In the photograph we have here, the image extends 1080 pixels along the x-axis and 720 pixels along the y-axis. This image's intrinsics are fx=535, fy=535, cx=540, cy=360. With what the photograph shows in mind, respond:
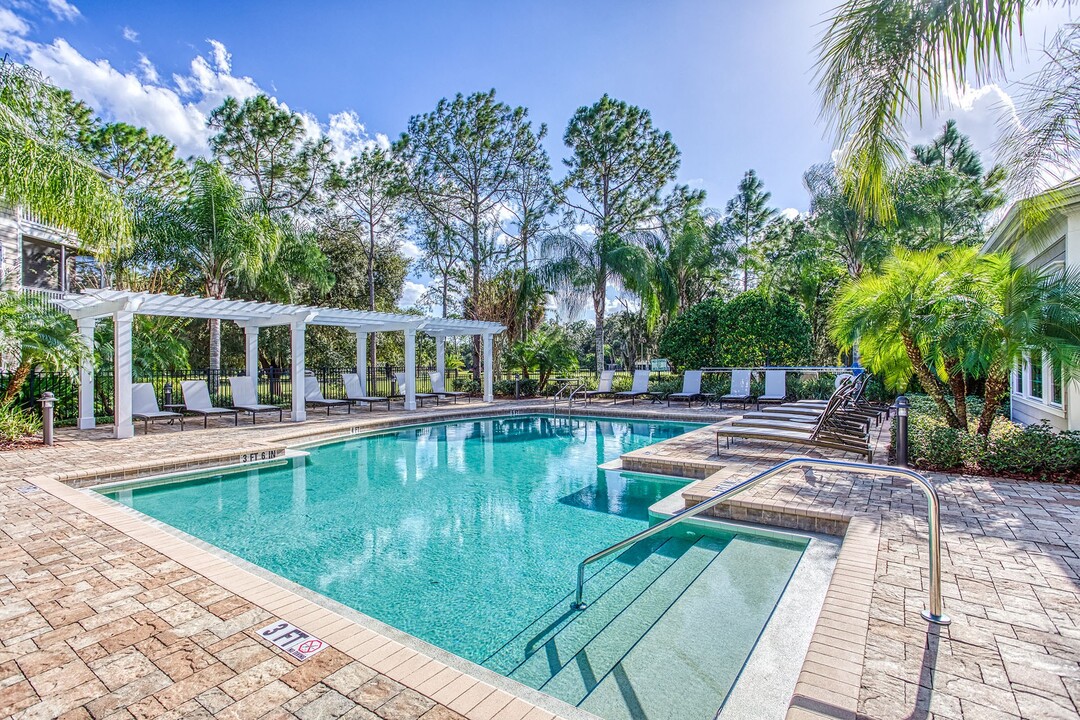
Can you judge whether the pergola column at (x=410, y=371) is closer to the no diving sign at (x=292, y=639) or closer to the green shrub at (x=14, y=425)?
the green shrub at (x=14, y=425)

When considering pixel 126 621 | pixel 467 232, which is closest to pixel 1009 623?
pixel 126 621

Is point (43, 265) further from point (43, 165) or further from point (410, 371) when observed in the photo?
point (43, 165)

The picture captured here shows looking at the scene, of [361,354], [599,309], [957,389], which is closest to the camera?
[957,389]

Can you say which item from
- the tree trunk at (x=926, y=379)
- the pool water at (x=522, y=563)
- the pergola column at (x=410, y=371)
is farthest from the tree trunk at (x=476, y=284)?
the tree trunk at (x=926, y=379)

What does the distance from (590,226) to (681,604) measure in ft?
69.4

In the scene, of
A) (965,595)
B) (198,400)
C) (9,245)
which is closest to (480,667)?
(965,595)

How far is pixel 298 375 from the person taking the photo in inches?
517

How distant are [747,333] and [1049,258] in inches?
326

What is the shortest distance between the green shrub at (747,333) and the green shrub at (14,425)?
16.8 metres

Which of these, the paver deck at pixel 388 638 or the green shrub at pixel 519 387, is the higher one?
the green shrub at pixel 519 387

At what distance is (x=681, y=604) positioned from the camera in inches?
155

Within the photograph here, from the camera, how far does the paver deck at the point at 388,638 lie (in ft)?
7.63

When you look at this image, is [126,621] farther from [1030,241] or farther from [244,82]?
[244,82]

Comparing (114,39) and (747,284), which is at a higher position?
(114,39)
